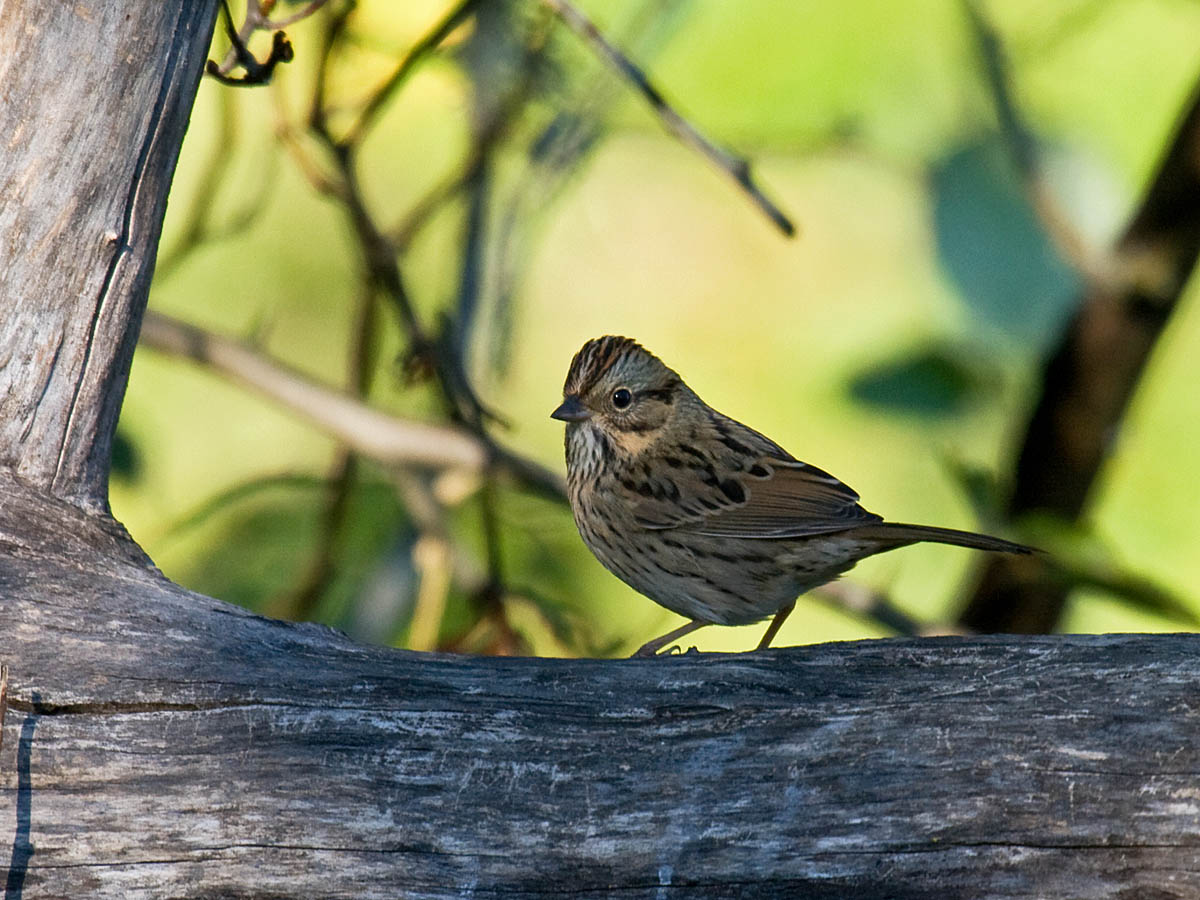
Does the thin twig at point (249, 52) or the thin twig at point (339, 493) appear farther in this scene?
the thin twig at point (339, 493)

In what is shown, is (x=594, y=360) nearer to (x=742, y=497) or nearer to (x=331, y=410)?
(x=742, y=497)

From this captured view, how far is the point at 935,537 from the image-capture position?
322cm

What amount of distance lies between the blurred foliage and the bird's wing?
0.68m

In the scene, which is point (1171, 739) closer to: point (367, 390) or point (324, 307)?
point (367, 390)

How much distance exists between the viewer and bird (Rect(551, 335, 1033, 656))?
3.56m

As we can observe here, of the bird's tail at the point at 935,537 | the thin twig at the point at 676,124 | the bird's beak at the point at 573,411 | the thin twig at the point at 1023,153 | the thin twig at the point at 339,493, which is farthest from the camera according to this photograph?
the thin twig at the point at 339,493

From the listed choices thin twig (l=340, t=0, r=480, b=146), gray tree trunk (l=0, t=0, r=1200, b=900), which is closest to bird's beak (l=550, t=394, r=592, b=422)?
thin twig (l=340, t=0, r=480, b=146)

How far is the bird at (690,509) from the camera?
3.56m

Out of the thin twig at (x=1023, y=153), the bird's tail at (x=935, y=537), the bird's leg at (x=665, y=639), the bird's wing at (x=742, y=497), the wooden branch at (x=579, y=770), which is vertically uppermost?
the thin twig at (x=1023, y=153)

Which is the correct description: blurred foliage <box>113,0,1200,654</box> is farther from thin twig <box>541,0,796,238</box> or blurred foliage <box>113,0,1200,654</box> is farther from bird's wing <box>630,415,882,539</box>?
thin twig <box>541,0,796,238</box>

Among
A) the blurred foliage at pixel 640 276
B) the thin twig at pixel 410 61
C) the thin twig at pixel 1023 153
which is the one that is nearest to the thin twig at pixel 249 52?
the thin twig at pixel 410 61

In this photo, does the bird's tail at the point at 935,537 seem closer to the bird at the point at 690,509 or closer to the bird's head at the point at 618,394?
the bird at the point at 690,509

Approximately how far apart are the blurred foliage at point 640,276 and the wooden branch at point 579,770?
1.78 m

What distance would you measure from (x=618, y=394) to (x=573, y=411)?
0.55 feet
